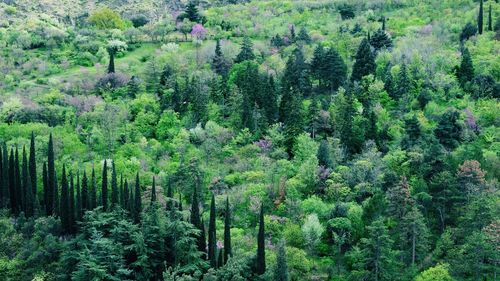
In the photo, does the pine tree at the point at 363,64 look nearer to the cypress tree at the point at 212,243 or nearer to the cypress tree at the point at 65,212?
the cypress tree at the point at 212,243

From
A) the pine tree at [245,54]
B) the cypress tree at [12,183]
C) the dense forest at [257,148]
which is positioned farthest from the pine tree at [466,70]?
the cypress tree at [12,183]

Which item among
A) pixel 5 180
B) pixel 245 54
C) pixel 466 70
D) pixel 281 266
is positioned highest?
pixel 245 54

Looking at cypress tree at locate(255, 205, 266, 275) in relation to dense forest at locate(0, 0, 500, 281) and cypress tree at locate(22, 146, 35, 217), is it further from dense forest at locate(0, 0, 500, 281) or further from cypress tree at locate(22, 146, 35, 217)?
cypress tree at locate(22, 146, 35, 217)

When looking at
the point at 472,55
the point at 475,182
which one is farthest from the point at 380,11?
the point at 475,182

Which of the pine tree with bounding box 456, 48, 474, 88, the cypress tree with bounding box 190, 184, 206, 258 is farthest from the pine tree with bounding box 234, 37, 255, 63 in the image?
the cypress tree with bounding box 190, 184, 206, 258

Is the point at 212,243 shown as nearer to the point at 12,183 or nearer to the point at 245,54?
the point at 12,183

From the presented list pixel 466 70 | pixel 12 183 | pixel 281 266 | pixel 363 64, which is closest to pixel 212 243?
pixel 281 266
